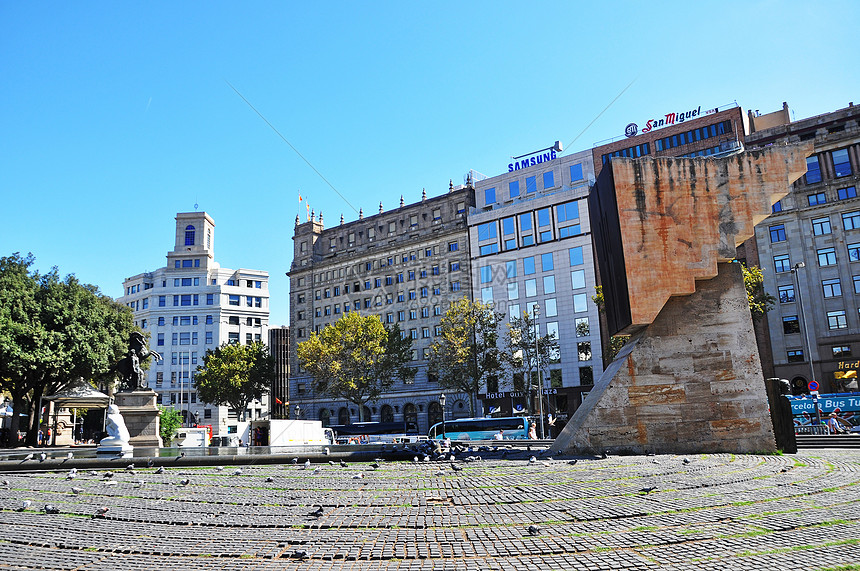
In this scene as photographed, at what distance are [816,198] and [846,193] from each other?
207 centimetres

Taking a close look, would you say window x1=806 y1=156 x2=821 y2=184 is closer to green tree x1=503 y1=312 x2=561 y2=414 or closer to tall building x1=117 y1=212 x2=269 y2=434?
green tree x1=503 y1=312 x2=561 y2=414

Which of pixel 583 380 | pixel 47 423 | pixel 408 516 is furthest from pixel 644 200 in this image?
pixel 47 423

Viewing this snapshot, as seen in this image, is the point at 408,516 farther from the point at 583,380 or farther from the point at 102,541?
the point at 583,380

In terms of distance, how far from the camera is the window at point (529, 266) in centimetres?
6268

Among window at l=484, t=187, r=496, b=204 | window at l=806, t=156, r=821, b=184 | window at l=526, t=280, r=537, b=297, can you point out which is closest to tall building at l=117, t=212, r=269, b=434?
window at l=484, t=187, r=496, b=204

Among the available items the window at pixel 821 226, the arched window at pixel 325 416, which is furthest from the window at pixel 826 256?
the arched window at pixel 325 416

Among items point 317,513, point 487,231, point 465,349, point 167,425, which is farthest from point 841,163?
point 317,513

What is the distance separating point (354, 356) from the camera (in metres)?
58.0

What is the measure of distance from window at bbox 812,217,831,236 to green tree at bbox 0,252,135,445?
54.1 metres

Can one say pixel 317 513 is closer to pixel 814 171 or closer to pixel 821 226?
pixel 821 226

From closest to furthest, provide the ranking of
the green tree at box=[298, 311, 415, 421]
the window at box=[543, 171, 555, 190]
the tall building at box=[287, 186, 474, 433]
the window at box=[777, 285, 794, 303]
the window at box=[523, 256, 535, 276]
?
the window at box=[777, 285, 794, 303], the green tree at box=[298, 311, 415, 421], the window at box=[523, 256, 535, 276], the window at box=[543, 171, 555, 190], the tall building at box=[287, 186, 474, 433]

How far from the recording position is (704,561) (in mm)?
5430

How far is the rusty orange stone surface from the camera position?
1611 cm

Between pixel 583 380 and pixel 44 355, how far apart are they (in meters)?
43.4
